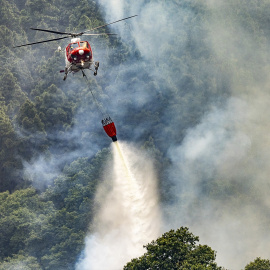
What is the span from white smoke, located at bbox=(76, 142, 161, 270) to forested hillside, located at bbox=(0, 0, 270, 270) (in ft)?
5.05

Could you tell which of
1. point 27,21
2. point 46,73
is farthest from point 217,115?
point 27,21

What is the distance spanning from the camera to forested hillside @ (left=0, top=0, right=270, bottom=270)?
95125mm

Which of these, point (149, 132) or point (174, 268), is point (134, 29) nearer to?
point (149, 132)

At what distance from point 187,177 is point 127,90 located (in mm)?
11787

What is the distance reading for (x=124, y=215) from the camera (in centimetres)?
9025

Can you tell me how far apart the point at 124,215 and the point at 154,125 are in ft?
49.4

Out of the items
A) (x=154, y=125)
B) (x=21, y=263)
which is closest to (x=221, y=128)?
(x=154, y=125)

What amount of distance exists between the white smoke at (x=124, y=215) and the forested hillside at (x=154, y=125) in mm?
1539

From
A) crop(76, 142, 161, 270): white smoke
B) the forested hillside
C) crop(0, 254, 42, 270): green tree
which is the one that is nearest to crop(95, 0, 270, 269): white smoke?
the forested hillside

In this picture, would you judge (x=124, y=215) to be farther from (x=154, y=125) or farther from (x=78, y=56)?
(x=78, y=56)

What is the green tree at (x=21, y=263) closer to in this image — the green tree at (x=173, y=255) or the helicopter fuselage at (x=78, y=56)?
the green tree at (x=173, y=255)

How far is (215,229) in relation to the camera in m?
93.4

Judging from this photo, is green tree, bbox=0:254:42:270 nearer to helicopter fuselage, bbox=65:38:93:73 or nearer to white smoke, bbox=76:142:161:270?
white smoke, bbox=76:142:161:270

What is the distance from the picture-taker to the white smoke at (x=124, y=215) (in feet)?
284
